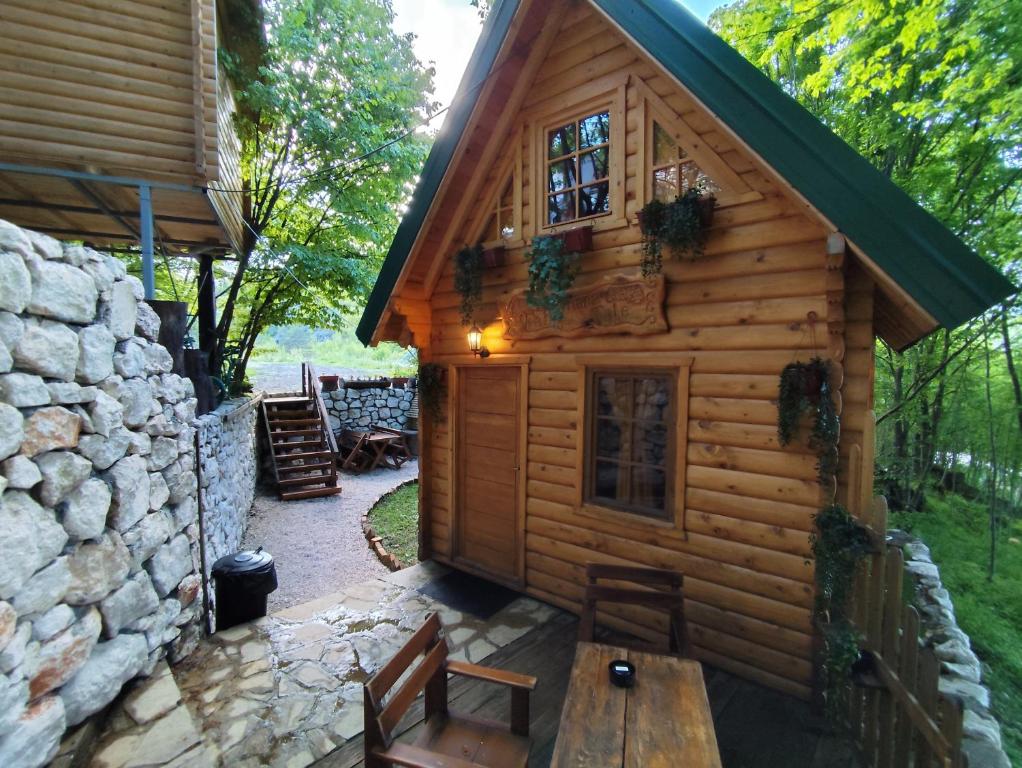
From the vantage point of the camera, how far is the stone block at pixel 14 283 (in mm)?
2111

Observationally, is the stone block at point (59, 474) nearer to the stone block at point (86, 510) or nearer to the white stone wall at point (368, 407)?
the stone block at point (86, 510)

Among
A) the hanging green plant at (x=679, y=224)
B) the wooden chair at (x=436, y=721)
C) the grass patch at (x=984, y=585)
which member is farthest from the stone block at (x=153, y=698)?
the grass patch at (x=984, y=585)

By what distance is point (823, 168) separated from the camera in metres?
2.72

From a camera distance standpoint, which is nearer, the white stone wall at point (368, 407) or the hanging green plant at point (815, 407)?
the hanging green plant at point (815, 407)

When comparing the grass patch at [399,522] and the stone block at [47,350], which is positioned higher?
the stone block at [47,350]

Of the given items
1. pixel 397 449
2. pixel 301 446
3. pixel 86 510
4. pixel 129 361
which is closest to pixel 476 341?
pixel 129 361

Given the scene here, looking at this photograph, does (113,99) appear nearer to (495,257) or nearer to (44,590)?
(495,257)

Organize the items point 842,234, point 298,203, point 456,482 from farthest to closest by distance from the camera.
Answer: point 298,203 < point 456,482 < point 842,234

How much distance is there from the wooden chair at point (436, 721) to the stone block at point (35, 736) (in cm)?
158

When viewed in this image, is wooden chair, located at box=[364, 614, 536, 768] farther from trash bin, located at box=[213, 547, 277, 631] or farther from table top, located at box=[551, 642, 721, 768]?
trash bin, located at box=[213, 547, 277, 631]

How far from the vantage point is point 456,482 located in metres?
5.50

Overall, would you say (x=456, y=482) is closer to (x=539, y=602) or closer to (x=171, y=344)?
(x=539, y=602)

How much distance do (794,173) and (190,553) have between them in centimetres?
531

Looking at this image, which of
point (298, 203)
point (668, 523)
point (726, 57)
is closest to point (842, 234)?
point (726, 57)
